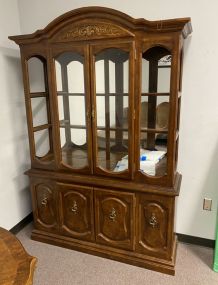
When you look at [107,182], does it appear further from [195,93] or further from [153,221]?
[195,93]

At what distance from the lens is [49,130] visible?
2156 millimetres

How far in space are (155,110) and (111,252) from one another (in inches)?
47.7

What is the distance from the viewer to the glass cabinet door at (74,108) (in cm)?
184

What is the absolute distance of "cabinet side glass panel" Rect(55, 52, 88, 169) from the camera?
1875 millimetres

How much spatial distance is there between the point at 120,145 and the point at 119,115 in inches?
9.2

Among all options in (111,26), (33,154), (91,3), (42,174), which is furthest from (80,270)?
(91,3)

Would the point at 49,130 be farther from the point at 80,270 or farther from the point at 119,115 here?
the point at 80,270

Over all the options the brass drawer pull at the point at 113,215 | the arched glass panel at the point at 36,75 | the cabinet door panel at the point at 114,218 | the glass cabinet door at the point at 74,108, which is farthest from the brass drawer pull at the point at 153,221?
the arched glass panel at the point at 36,75

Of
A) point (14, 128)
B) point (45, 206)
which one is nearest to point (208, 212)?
point (45, 206)

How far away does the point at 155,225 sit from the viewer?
1.86m

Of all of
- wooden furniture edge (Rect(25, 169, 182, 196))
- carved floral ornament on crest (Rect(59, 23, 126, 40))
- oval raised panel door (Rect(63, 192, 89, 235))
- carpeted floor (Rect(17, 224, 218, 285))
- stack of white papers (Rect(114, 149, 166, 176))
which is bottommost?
carpeted floor (Rect(17, 224, 218, 285))

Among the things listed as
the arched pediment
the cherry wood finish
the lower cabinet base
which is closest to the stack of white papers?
the lower cabinet base

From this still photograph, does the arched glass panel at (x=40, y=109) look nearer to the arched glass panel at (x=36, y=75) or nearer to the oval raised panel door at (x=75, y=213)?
the arched glass panel at (x=36, y=75)

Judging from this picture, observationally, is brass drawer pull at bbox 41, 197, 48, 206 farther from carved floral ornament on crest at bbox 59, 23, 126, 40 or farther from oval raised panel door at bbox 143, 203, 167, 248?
carved floral ornament on crest at bbox 59, 23, 126, 40
